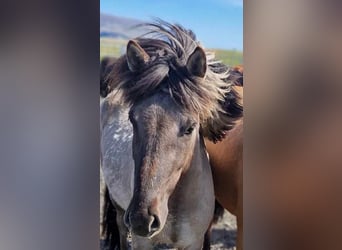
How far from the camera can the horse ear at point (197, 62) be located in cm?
161

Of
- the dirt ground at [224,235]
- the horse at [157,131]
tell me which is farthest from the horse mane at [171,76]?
the dirt ground at [224,235]

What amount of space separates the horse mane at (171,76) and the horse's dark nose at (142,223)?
34cm

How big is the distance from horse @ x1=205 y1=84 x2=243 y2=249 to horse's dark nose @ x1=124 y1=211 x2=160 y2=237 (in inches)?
9.7

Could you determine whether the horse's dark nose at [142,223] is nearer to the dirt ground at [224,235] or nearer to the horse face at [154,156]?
the horse face at [154,156]

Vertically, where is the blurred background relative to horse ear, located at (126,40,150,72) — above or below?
above

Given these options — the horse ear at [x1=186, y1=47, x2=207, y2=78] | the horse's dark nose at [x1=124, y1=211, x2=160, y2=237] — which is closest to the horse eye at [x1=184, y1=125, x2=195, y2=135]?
the horse ear at [x1=186, y1=47, x2=207, y2=78]

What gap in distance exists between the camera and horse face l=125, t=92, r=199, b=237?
1560 millimetres

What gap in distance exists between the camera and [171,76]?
1.60m

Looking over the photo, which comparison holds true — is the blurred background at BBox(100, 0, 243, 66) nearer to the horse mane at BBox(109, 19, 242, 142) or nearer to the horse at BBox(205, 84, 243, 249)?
the horse mane at BBox(109, 19, 242, 142)

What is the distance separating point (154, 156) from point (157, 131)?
0.08m

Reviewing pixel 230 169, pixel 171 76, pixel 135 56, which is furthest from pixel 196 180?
pixel 135 56
